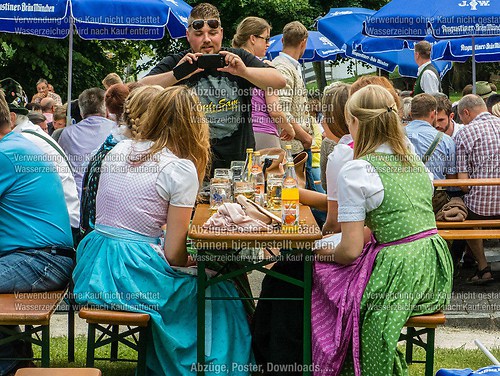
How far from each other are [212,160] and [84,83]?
523 inches

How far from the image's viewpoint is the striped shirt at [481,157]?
753 cm

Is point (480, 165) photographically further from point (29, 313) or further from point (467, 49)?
point (467, 49)

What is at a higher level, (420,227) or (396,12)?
(396,12)

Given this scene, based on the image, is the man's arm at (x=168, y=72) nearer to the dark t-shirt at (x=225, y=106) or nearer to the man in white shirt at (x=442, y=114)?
the dark t-shirt at (x=225, y=106)

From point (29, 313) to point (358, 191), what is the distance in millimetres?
1770

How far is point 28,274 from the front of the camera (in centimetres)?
482

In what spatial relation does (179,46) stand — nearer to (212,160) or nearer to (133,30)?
(133,30)

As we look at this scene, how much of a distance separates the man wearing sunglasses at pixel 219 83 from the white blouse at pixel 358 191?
1.57 meters

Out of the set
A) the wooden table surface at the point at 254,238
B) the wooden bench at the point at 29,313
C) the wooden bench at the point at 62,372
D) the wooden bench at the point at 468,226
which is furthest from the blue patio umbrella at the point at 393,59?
the wooden bench at the point at 62,372

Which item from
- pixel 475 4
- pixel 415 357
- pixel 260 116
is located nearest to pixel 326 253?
pixel 415 357

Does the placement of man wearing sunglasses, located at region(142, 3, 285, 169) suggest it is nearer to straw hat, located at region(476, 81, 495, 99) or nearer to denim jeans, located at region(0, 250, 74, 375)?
denim jeans, located at region(0, 250, 74, 375)

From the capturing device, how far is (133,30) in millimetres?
10391

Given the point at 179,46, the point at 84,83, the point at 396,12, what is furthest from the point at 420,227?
the point at 179,46

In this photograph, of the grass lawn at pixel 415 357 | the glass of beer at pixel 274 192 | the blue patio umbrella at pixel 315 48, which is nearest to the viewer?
the glass of beer at pixel 274 192
